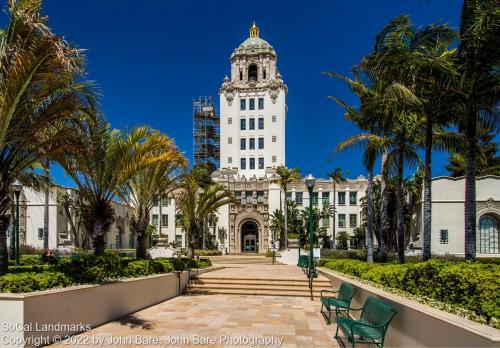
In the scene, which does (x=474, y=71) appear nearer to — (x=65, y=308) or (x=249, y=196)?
(x=65, y=308)

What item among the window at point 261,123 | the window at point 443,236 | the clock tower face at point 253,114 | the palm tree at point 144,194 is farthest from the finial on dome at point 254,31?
the palm tree at point 144,194

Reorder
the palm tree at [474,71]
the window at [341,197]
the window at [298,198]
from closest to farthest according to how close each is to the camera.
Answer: the palm tree at [474,71], the window at [341,197], the window at [298,198]

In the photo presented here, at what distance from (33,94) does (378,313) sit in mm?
8154

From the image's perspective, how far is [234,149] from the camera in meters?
61.2

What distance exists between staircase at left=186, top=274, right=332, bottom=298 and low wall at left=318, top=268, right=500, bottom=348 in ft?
22.6

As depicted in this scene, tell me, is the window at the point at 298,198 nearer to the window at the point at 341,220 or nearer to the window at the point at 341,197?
the window at the point at 341,197

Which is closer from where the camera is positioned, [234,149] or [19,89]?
[19,89]

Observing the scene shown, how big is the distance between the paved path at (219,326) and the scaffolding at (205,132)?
57.4 m

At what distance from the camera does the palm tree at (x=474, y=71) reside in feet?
31.3

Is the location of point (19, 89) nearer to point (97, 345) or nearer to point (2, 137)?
point (2, 137)

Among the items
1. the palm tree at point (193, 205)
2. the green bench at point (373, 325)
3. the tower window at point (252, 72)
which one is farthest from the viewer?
the tower window at point (252, 72)

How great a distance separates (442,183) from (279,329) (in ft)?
90.4

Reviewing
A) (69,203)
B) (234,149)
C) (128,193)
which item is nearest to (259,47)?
(234,149)

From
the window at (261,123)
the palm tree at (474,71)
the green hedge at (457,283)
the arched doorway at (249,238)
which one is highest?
the window at (261,123)
